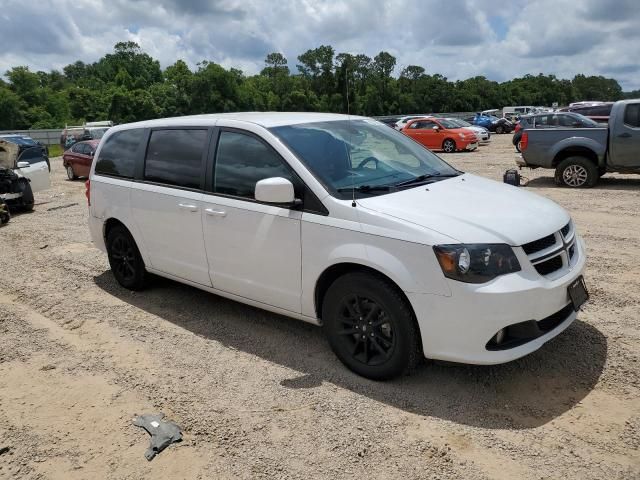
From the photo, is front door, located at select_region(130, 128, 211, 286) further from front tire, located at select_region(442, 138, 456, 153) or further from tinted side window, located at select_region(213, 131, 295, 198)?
front tire, located at select_region(442, 138, 456, 153)

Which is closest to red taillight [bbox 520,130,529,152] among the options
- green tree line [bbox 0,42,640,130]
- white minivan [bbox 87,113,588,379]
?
white minivan [bbox 87,113,588,379]

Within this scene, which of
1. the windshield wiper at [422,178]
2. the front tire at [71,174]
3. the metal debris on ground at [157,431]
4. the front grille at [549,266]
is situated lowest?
the front tire at [71,174]

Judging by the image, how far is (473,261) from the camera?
10.8 ft

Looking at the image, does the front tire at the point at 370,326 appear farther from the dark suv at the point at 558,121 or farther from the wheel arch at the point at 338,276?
the dark suv at the point at 558,121

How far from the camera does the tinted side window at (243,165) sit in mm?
4211

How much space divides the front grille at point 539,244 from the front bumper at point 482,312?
0.22 feet

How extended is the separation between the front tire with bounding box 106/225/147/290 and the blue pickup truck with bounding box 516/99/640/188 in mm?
9622

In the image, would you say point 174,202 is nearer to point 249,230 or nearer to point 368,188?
point 249,230

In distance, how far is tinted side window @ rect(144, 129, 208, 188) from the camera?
480cm

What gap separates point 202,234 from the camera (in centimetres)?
470

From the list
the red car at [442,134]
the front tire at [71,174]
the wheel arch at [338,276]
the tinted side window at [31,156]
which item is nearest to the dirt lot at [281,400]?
the wheel arch at [338,276]

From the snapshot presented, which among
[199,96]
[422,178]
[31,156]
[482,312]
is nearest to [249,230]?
[422,178]

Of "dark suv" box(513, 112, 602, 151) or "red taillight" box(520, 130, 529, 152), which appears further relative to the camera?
"dark suv" box(513, 112, 602, 151)

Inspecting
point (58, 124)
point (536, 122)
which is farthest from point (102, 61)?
point (536, 122)
